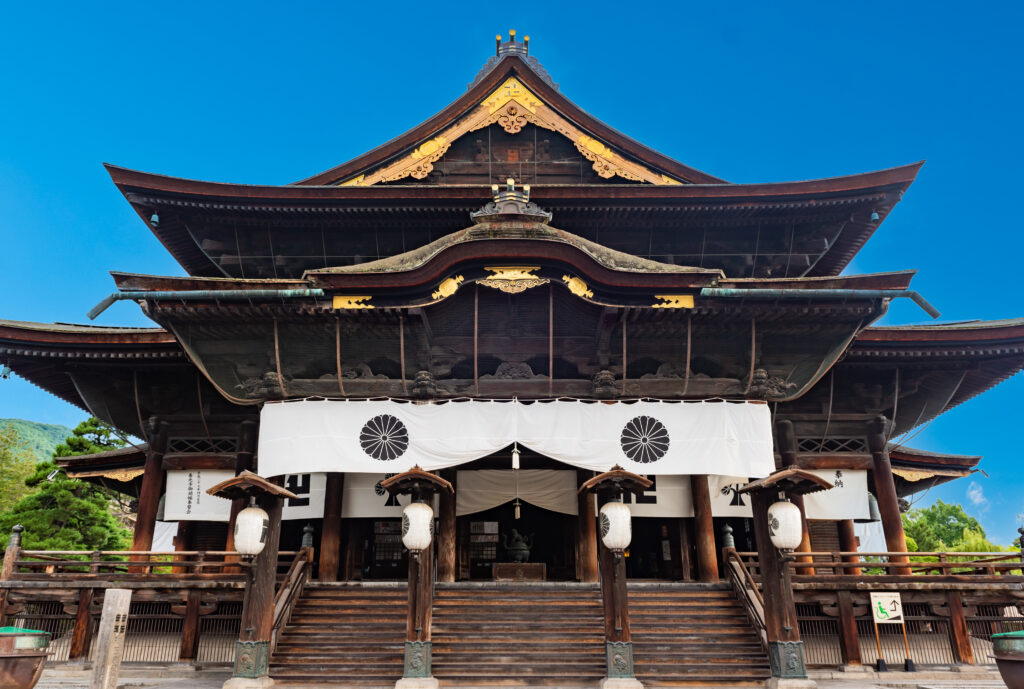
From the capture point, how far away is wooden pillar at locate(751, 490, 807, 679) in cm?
1049

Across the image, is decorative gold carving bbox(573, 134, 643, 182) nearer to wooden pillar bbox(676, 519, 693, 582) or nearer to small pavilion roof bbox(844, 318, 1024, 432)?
small pavilion roof bbox(844, 318, 1024, 432)

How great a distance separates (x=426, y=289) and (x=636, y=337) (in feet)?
15.6

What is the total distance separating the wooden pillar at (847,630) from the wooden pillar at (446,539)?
26.8ft

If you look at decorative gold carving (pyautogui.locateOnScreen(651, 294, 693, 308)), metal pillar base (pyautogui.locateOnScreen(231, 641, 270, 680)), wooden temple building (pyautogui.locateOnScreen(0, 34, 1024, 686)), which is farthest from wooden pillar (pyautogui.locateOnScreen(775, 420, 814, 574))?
metal pillar base (pyautogui.locateOnScreen(231, 641, 270, 680))

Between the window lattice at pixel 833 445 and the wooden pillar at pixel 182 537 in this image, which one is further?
the wooden pillar at pixel 182 537

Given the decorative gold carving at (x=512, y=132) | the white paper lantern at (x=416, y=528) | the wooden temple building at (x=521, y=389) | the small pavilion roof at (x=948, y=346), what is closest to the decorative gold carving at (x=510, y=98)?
the decorative gold carving at (x=512, y=132)

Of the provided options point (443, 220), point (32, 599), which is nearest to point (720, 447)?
point (443, 220)

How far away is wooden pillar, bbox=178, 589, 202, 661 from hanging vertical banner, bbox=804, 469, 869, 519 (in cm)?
1407

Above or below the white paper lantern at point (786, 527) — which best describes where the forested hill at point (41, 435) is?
above

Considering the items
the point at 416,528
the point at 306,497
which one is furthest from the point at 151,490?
the point at 416,528

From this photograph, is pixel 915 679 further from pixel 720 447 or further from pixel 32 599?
pixel 32 599

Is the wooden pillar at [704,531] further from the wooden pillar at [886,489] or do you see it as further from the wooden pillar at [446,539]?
the wooden pillar at [446,539]

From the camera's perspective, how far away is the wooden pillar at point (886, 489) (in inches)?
571

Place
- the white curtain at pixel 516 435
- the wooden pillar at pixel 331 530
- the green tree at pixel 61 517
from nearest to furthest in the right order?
the white curtain at pixel 516 435 → the wooden pillar at pixel 331 530 → the green tree at pixel 61 517
